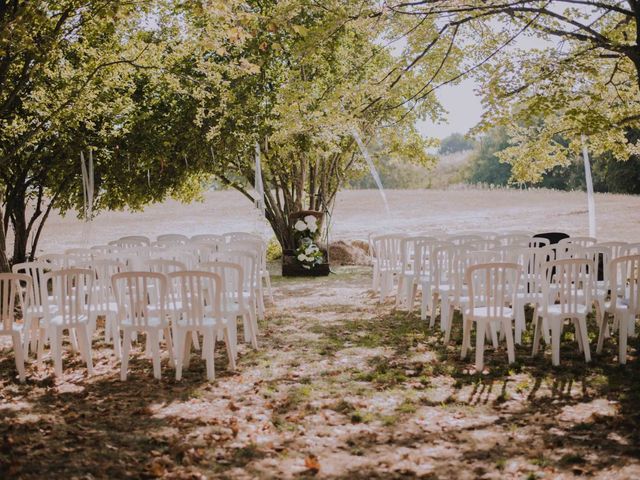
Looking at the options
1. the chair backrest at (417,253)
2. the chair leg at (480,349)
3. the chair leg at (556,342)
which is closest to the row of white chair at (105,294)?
the chair backrest at (417,253)

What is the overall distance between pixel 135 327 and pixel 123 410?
35.1 inches

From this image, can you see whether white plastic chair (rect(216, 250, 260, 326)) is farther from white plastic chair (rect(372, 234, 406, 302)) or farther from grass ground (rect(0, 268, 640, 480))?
white plastic chair (rect(372, 234, 406, 302))

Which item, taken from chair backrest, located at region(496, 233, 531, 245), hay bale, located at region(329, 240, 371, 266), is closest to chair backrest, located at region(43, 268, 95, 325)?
chair backrest, located at region(496, 233, 531, 245)

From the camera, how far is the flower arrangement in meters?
13.4

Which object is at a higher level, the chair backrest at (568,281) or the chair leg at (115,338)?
the chair backrest at (568,281)

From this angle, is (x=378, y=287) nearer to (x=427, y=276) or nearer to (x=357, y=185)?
(x=427, y=276)

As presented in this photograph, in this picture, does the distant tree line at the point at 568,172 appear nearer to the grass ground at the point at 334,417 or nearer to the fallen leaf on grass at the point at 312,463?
the grass ground at the point at 334,417

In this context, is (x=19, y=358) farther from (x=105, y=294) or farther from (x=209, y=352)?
(x=209, y=352)

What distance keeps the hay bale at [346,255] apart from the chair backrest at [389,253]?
5616 millimetres

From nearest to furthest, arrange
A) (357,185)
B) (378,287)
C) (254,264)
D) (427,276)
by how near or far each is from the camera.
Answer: (254,264)
(427,276)
(378,287)
(357,185)

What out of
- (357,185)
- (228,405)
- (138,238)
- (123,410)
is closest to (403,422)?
(228,405)

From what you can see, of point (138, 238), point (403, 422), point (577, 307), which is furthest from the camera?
point (138, 238)

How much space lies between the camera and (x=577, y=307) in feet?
19.8

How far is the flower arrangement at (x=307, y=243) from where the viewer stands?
13.4 metres
